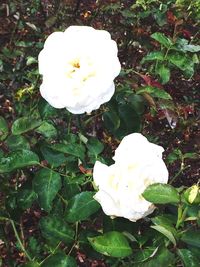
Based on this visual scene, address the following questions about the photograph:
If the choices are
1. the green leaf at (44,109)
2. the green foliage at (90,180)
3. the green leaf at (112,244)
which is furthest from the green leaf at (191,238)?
the green leaf at (44,109)

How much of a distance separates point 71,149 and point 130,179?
249 mm

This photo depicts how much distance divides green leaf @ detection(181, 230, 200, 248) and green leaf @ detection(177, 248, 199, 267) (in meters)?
0.02

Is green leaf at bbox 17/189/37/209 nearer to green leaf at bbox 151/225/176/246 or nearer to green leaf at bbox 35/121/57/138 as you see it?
green leaf at bbox 35/121/57/138

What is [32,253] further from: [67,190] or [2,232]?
[67,190]

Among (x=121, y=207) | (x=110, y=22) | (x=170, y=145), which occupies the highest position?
(x=121, y=207)

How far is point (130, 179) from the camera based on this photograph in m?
1.14

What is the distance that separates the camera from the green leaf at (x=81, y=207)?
49.4 inches

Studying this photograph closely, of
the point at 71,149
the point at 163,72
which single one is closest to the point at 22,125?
the point at 71,149

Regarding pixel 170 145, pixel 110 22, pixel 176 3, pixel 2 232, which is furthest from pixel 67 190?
pixel 110 22

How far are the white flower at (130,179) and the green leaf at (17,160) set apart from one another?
0.75ft

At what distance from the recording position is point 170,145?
2422 millimetres

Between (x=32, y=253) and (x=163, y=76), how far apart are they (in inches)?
27.4

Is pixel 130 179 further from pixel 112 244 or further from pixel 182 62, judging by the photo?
pixel 182 62

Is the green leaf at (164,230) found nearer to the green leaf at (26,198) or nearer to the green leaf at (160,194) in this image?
the green leaf at (160,194)
